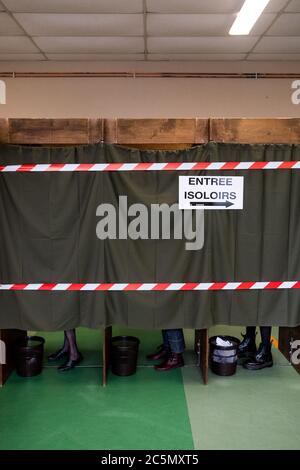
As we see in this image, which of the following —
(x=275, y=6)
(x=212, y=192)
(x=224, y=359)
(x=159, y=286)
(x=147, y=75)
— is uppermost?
(x=275, y=6)

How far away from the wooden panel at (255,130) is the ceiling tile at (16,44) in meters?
3.90

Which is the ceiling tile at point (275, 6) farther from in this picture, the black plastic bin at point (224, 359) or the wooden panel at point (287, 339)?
the black plastic bin at point (224, 359)

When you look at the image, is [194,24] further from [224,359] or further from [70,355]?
[70,355]

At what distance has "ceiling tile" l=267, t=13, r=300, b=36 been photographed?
5223mm

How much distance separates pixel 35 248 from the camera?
3.69 meters

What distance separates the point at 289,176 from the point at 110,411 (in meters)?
2.62

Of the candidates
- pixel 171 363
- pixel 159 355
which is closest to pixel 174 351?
pixel 171 363

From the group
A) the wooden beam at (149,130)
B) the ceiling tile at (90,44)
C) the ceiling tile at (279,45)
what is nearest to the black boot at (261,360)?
the wooden beam at (149,130)

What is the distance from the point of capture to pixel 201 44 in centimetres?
612

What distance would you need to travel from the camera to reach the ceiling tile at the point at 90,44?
5.89m

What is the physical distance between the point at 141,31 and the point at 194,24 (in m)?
0.76

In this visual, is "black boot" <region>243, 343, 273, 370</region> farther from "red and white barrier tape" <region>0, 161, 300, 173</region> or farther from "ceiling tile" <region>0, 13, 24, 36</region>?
"ceiling tile" <region>0, 13, 24, 36</region>
